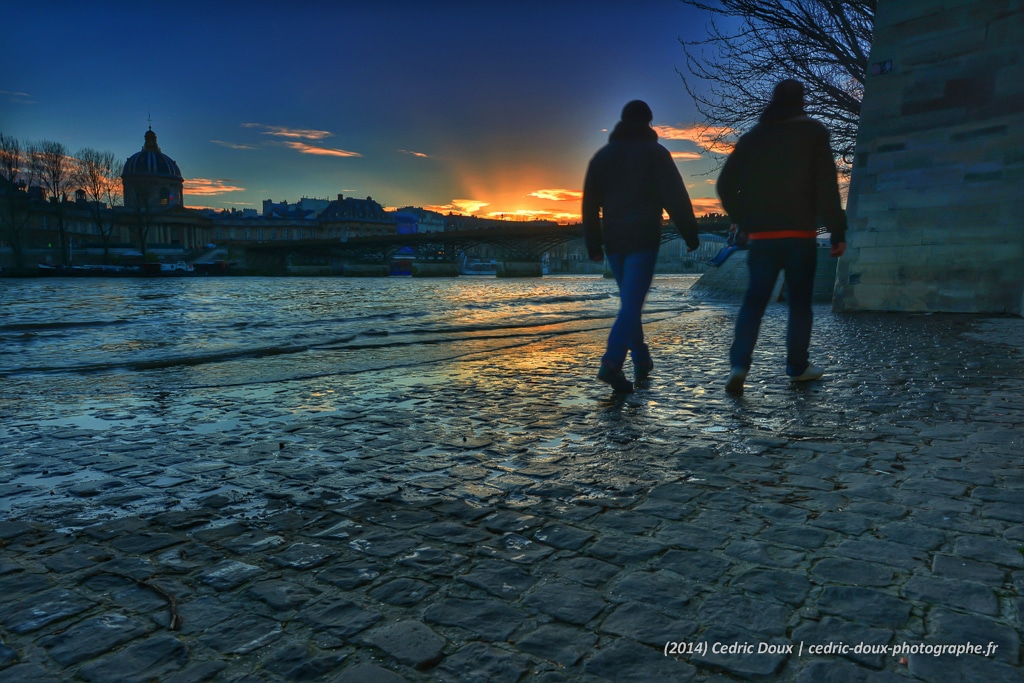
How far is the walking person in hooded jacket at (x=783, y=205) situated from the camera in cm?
463

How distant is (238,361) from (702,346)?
16.6 feet

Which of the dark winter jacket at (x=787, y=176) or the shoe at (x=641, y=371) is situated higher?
the dark winter jacket at (x=787, y=176)

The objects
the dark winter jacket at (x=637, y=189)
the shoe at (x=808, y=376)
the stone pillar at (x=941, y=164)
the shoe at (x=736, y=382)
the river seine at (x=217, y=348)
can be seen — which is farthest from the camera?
the stone pillar at (x=941, y=164)

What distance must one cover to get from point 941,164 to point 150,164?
484ft

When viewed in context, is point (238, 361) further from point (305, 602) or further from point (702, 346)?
point (305, 602)

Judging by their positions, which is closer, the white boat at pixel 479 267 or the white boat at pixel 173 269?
the white boat at pixel 173 269

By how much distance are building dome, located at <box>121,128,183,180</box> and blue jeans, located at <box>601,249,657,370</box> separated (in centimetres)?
14758

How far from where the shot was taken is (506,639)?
1.60 meters

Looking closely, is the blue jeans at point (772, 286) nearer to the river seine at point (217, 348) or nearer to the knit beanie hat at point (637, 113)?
the knit beanie hat at point (637, 113)

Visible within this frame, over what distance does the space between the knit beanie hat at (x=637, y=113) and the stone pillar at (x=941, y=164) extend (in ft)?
26.3

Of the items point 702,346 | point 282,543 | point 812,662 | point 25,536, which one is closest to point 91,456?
point 25,536

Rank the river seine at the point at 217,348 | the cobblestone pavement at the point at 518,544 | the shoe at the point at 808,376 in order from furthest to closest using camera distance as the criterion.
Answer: the river seine at the point at 217,348 → the shoe at the point at 808,376 → the cobblestone pavement at the point at 518,544

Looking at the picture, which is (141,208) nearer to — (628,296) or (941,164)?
(941,164)

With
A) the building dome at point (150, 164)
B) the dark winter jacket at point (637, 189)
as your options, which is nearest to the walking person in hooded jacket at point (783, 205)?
the dark winter jacket at point (637, 189)
